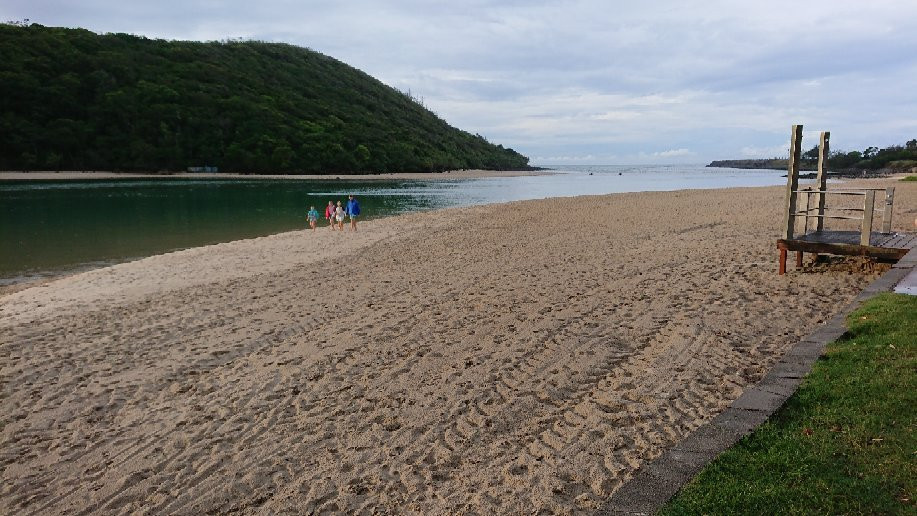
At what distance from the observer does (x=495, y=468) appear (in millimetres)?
4438

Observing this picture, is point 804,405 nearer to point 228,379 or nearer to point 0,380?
point 228,379

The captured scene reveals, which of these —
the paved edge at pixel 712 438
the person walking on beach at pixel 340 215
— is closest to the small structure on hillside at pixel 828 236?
the paved edge at pixel 712 438

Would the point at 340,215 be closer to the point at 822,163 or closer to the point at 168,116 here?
the point at 822,163

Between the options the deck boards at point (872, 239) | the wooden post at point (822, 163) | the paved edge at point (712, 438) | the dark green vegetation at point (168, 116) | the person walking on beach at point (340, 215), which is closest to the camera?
the paved edge at point (712, 438)

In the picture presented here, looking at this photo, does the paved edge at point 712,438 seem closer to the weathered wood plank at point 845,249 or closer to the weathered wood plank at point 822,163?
the weathered wood plank at point 845,249

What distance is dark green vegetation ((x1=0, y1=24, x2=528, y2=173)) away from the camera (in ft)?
270

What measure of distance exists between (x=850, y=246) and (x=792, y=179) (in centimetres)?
151

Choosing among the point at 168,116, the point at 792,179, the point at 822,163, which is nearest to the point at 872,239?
the point at 822,163

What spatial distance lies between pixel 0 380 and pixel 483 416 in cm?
550

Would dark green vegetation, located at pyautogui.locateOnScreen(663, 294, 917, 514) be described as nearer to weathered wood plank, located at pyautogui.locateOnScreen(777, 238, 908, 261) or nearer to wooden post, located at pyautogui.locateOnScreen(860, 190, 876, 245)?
wooden post, located at pyautogui.locateOnScreen(860, 190, 876, 245)

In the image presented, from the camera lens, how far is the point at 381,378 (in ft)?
20.7

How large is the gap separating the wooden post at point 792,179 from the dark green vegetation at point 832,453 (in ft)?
18.8

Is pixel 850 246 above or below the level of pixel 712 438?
above

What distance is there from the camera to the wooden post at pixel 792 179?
400 inches
